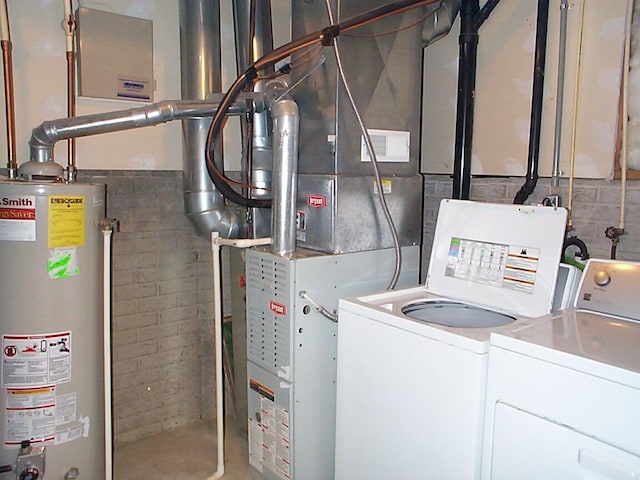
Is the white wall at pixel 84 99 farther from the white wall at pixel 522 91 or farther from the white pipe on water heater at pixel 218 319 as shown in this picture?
the white wall at pixel 522 91

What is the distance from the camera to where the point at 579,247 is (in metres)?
1.93

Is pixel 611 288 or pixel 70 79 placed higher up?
pixel 70 79

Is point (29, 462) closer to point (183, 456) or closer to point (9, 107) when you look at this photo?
point (183, 456)

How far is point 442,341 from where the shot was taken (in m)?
1.50

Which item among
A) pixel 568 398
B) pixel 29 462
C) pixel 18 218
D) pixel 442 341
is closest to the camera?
pixel 568 398

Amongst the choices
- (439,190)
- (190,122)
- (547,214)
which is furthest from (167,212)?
(547,214)

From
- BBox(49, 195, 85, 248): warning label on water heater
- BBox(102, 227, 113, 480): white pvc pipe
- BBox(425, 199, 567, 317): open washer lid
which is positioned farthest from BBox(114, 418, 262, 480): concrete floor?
BBox(425, 199, 567, 317): open washer lid

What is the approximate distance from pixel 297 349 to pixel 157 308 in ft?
3.50

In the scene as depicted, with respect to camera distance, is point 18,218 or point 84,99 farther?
point 84,99

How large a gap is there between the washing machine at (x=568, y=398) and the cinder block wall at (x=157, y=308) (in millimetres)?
1863

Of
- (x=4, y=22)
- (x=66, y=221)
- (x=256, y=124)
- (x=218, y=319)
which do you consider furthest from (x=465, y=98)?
(x=4, y=22)

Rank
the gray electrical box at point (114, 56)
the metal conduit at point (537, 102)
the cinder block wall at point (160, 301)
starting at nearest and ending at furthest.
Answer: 1. the metal conduit at point (537, 102)
2. the gray electrical box at point (114, 56)
3. the cinder block wall at point (160, 301)

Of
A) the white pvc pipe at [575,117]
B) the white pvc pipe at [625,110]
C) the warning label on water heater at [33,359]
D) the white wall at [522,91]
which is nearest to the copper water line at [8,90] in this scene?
the warning label on water heater at [33,359]

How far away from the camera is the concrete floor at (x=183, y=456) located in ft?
8.01
